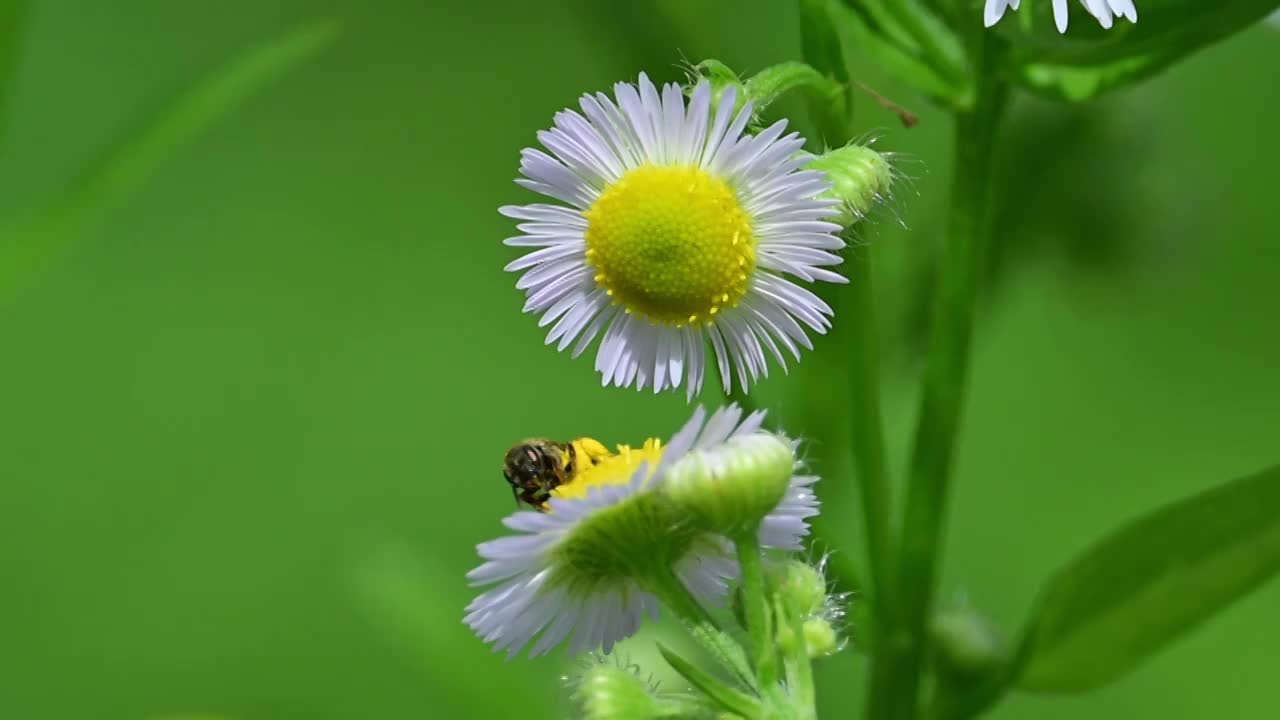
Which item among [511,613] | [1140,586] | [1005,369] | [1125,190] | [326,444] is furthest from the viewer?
[326,444]

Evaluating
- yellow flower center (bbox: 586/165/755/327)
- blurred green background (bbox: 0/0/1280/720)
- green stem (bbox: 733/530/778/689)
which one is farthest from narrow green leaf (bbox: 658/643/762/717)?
blurred green background (bbox: 0/0/1280/720)

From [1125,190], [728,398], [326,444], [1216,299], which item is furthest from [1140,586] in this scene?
[326,444]

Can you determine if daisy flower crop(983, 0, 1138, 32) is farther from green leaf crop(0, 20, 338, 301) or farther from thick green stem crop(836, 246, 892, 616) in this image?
green leaf crop(0, 20, 338, 301)

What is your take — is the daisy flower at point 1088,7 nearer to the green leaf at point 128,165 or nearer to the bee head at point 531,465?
the bee head at point 531,465

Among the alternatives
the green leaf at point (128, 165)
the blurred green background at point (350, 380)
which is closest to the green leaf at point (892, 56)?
the green leaf at point (128, 165)

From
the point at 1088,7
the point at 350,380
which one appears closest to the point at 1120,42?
the point at 1088,7

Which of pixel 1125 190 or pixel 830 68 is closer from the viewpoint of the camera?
pixel 830 68

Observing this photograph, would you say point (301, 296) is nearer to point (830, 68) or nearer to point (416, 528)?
point (416, 528)
